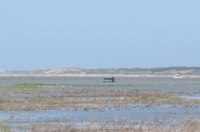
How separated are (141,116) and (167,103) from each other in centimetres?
1279

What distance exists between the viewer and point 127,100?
55031 mm

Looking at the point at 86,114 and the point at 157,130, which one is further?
the point at 86,114

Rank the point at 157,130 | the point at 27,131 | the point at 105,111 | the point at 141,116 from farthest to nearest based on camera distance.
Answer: the point at 105,111
the point at 141,116
the point at 27,131
the point at 157,130

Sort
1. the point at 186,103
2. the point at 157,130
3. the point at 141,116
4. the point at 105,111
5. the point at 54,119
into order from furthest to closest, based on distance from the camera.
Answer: the point at 186,103 < the point at 105,111 < the point at 141,116 < the point at 54,119 < the point at 157,130

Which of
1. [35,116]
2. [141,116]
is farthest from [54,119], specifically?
[141,116]

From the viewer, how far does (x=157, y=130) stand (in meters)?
25.7

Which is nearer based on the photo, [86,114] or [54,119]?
[54,119]

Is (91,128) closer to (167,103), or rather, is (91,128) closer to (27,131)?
(27,131)

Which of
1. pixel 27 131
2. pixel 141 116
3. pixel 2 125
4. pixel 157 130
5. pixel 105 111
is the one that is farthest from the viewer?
pixel 105 111

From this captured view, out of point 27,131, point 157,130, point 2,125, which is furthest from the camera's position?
point 2,125

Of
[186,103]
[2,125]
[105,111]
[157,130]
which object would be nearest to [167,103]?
[186,103]

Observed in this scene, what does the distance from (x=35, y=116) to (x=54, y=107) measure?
23.5 ft

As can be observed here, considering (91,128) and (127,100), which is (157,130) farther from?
(127,100)

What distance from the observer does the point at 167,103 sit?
2103 inches
